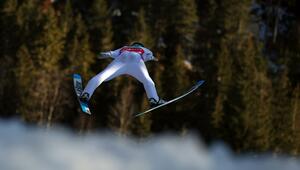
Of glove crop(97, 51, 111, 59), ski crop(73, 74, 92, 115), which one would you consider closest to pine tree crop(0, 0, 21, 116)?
ski crop(73, 74, 92, 115)

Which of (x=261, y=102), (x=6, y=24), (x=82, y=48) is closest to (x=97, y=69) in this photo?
(x=82, y=48)

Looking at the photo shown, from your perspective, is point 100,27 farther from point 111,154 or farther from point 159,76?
point 111,154

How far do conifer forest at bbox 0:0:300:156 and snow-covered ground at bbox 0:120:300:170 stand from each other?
48.1 inches

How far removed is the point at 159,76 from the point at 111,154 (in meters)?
15.3

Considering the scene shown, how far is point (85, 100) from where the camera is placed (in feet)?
60.1

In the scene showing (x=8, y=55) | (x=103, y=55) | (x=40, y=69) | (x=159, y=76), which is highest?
(x=8, y=55)

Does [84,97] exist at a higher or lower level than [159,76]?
lower

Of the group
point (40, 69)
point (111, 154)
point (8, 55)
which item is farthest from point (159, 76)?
point (8, 55)

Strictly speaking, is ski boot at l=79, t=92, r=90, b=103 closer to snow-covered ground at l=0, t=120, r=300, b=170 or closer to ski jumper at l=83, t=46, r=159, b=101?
ski jumper at l=83, t=46, r=159, b=101

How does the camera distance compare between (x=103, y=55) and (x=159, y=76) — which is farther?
(x=159, y=76)

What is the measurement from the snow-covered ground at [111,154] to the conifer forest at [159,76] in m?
1.22

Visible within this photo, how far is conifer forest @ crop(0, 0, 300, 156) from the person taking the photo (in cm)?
5616

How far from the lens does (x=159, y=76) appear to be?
60.8m

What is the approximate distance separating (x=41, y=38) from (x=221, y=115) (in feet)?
65.6
